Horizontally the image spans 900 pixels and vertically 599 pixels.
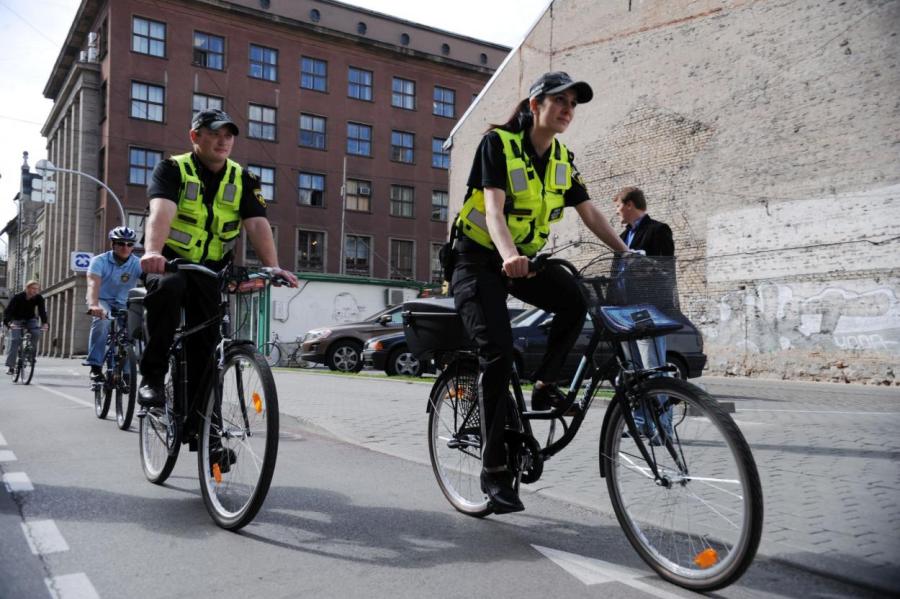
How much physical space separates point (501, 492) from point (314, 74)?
139 feet

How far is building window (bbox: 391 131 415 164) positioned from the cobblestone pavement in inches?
1370

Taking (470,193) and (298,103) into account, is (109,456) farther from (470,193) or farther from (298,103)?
(298,103)

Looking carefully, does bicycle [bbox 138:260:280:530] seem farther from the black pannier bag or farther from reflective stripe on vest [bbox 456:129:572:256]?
reflective stripe on vest [bbox 456:129:572:256]

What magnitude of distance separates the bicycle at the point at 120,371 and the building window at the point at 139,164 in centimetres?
3272

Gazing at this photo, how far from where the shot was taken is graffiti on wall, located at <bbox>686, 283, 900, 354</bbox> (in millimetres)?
15266

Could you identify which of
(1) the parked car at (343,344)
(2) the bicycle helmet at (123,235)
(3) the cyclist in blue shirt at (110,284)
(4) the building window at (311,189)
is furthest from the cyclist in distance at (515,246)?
(4) the building window at (311,189)

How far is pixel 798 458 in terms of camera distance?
18.5 ft

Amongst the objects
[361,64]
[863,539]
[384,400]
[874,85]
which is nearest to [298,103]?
[361,64]

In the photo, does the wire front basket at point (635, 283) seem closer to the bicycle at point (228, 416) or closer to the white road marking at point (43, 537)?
the bicycle at point (228, 416)

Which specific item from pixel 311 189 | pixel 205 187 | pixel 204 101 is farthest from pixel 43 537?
pixel 311 189

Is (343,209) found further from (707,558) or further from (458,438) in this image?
(707,558)

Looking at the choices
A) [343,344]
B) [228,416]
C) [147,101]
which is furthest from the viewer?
[147,101]

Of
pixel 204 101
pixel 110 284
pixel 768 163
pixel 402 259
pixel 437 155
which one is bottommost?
pixel 110 284

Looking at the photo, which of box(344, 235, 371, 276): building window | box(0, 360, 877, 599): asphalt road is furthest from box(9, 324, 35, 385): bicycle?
box(344, 235, 371, 276): building window
